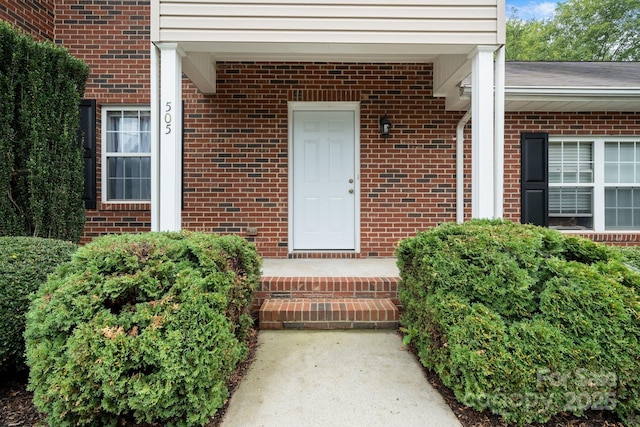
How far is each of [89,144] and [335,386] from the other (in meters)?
4.37

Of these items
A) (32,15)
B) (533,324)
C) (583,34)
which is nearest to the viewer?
(533,324)

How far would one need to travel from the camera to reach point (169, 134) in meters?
3.21

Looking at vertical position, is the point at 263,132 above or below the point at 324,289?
above

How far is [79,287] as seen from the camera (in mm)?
1818

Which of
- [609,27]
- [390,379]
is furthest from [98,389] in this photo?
[609,27]

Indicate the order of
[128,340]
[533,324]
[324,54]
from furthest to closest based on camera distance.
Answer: [324,54], [533,324], [128,340]

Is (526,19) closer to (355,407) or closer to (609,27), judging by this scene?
(609,27)

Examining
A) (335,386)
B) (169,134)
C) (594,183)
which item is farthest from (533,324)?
(594,183)

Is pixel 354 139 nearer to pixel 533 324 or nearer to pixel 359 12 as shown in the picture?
pixel 359 12

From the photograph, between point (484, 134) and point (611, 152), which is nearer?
point (484, 134)

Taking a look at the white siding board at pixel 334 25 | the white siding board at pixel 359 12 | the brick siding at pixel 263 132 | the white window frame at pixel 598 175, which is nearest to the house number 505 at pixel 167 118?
the white siding board at pixel 334 25

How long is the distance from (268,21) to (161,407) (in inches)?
120

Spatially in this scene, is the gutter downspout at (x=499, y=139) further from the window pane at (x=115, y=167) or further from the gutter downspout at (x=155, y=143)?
the window pane at (x=115, y=167)

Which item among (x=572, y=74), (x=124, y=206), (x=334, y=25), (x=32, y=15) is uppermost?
(x=32, y=15)
